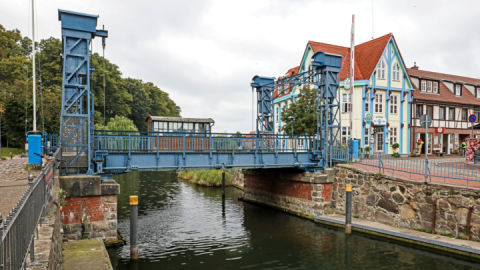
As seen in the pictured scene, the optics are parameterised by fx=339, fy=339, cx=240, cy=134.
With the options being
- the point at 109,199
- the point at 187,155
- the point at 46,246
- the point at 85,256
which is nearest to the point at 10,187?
the point at 85,256

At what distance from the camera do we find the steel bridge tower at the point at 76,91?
12867 millimetres

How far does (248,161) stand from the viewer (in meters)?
16.8

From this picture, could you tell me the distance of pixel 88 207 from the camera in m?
12.4

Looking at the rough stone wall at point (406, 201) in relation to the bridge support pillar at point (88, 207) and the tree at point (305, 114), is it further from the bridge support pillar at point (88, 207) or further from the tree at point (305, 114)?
the bridge support pillar at point (88, 207)

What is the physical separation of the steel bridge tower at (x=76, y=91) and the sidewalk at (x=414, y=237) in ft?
37.3

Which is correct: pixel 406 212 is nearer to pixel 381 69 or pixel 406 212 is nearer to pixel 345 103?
pixel 345 103

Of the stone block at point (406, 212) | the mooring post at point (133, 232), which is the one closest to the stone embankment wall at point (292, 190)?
the stone block at point (406, 212)

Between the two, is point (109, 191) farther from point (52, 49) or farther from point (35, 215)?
point (52, 49)

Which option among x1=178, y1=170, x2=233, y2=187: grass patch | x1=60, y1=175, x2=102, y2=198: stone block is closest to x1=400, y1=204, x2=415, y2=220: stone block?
x1=60, y1=175, x2=102, y2=198: stone block

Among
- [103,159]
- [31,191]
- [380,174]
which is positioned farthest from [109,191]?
[380,174]

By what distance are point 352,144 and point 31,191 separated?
639 inches

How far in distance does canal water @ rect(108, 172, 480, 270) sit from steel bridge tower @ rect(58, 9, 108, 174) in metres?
3.67

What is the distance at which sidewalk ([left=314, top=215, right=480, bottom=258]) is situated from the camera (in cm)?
1135

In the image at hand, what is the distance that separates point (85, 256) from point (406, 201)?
12106 mm
